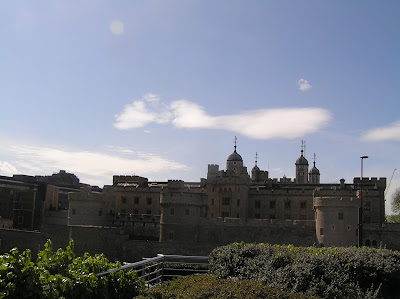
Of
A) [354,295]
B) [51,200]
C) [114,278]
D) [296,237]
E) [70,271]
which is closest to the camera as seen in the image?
[70,271]

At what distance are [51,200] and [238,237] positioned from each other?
38011 mm

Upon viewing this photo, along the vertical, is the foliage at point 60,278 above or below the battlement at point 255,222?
below

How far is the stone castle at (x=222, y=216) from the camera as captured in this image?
165 feet

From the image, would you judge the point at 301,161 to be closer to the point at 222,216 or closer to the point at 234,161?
the point at 234,161

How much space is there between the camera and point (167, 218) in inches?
2189

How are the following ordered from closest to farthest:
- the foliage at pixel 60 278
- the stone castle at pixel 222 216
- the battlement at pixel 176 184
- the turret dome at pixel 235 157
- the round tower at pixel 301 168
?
1. the foliage at pixel 60 278
2. the stone castle at pixel 222 216
3. the battlement at pixel 176 184
4. the turret dome at pixel 235 157
5. the round tower at pixel 301 168

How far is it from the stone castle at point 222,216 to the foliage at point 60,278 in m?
39.4

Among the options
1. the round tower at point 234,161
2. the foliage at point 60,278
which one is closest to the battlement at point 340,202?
the round tower at point 234,161

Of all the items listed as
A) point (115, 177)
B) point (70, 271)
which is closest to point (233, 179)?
point (115, 177)

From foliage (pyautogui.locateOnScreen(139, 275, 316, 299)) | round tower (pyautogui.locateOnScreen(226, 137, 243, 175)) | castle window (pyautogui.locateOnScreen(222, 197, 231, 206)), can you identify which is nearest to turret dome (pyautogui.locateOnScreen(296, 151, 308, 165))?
round tower (pyautogui.locateOnScreen(226, 137, 243, 175))

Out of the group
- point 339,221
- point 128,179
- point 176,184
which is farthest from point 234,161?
point 339,221

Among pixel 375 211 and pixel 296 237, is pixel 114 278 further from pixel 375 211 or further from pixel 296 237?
pixel 375 211

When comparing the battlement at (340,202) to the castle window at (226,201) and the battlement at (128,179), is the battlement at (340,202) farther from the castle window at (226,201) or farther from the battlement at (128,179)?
the battlement at (128,179)

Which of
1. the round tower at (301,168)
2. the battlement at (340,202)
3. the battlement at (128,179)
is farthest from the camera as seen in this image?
the round tower at (301,168)
